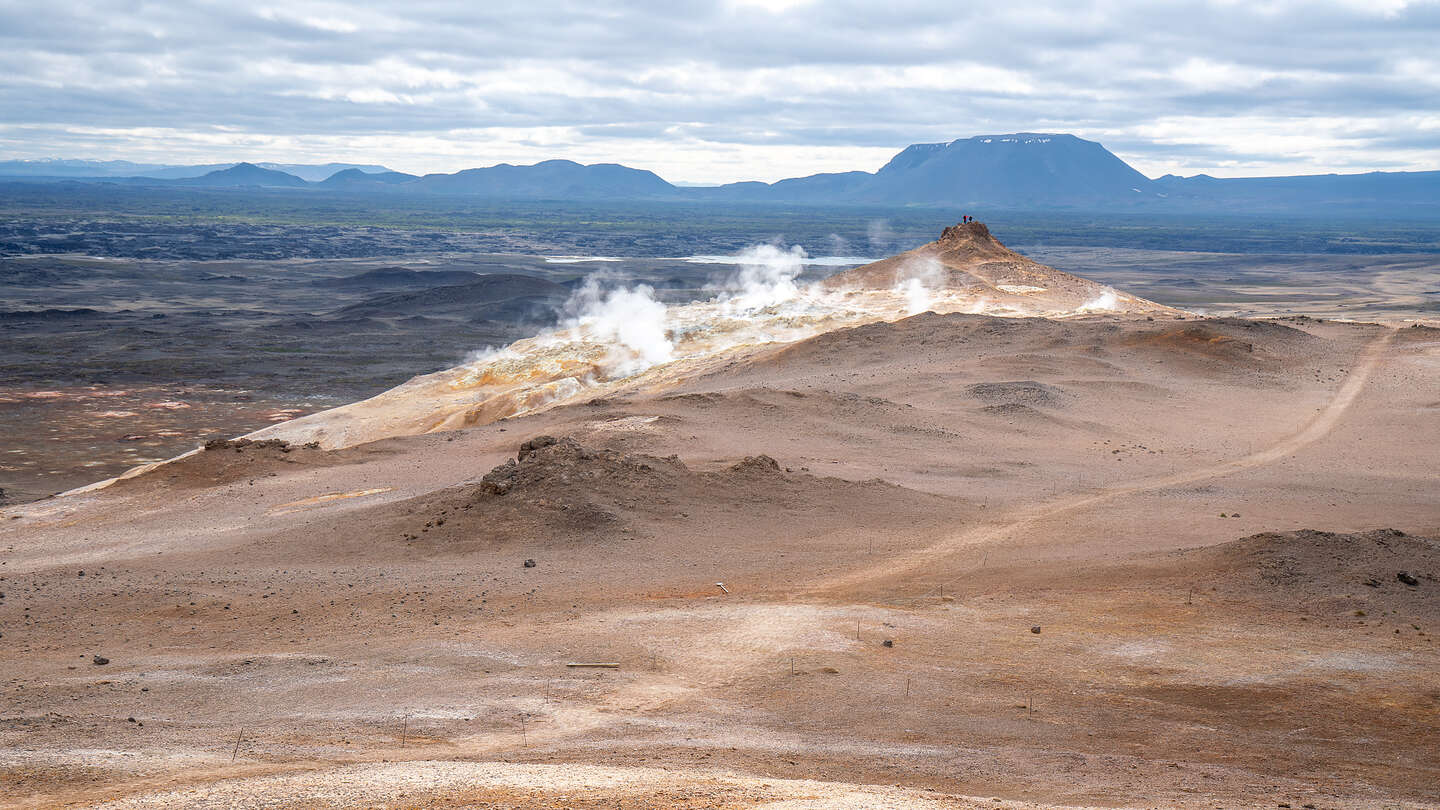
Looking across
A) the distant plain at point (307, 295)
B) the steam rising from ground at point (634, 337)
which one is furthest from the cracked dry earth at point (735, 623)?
the distant plain at point (307, 295)

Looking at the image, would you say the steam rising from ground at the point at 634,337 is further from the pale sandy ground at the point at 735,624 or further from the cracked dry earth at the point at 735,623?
the cracked dry earth at the point at 735,623

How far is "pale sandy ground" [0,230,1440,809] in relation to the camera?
10.6 m

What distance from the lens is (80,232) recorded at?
156m

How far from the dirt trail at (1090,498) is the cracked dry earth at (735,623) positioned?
0.42ft

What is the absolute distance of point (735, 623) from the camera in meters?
15.2

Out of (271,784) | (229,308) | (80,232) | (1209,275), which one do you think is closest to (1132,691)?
(271,784)

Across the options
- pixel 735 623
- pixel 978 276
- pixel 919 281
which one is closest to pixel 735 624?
pixel 735 623

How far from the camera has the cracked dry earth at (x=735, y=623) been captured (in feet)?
34.8

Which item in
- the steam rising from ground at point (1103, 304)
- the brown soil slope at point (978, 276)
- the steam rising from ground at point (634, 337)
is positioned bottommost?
the steam rising from ground at point (634, 337)

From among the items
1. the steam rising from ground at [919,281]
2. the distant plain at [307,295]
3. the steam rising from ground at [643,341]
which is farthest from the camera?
Answer: the steam rising from ground at [919,281]

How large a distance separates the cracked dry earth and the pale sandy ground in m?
0.06

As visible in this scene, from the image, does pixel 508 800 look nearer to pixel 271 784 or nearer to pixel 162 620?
pixel 271 784

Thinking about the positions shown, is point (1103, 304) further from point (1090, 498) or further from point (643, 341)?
point (1090, 498)

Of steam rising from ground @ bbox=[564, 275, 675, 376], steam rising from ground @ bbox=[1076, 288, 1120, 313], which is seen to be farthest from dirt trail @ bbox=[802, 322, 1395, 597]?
steam rising from ground @ bbox=[564, 275, 675, 376]
